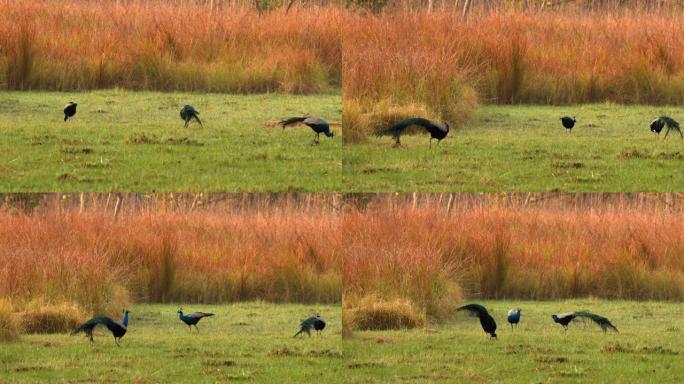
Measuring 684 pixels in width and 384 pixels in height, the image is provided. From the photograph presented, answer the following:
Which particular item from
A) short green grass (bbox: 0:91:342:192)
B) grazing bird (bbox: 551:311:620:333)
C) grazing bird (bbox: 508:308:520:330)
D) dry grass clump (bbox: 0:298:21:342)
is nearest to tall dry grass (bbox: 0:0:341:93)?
short green grass (bbox: 0:91:342:192)

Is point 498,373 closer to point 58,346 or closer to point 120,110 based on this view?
point 58,346

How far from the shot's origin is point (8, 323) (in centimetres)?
1439

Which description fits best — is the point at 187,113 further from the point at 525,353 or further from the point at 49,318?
the point at 525,353

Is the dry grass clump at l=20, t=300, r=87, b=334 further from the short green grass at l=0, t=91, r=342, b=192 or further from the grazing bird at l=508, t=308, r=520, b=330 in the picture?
the grazing bird at l=508, t=308, r=520, b=330

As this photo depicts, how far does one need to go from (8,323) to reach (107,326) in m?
1.11

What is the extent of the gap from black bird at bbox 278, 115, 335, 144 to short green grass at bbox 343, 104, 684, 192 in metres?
0.41

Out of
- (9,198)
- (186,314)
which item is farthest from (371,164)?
(9,198)

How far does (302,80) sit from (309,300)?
144 inches

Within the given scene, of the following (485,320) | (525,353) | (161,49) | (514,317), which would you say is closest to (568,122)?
(514,317)

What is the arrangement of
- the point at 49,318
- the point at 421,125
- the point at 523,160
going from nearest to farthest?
the point at 49,318
the point at 523,160
the point at 421,125

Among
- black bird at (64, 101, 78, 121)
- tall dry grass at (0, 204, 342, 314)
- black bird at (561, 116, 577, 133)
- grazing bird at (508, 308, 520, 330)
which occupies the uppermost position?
black bird at (561, 116, 577, 133)

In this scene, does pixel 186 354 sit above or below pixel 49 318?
below

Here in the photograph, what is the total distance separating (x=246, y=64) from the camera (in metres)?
18.7

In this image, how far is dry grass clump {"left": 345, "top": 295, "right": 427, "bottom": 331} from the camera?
47.8ft
